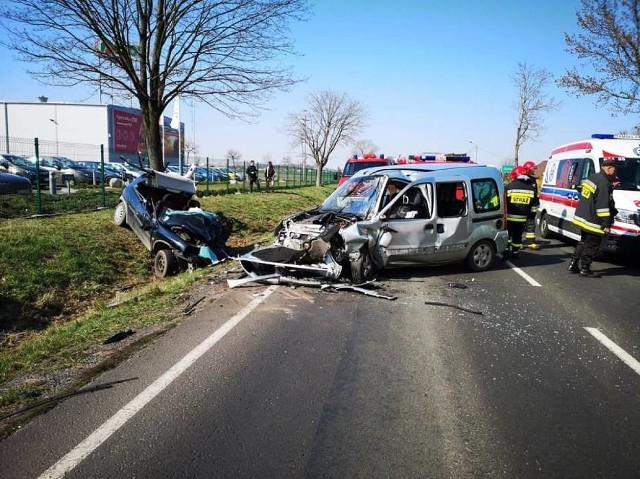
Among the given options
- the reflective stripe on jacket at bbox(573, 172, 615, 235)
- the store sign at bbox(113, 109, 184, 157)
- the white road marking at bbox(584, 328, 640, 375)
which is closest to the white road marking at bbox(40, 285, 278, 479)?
the white road marking at bbox(584, 328, 640, 375)

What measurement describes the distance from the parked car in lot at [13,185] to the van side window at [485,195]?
526 inches

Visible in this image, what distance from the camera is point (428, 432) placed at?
3.17 meters

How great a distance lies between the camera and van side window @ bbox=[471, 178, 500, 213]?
335 inches

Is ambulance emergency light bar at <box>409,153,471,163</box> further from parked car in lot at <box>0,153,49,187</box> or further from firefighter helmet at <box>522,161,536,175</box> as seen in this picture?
parked car in lot at <box>0,153,49,187</box>

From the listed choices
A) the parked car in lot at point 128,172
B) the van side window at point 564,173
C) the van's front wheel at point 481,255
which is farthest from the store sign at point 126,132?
the van's front wheel at point 481,255

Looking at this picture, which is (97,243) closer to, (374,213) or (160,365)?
(374,213)

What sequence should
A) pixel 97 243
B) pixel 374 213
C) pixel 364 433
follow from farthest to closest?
1. pixel 97 243
2. pixel 374 213
3. pixel 364 433

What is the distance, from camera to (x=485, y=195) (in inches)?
341

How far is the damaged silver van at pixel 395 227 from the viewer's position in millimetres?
6980

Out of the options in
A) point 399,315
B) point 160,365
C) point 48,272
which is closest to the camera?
point 160,365

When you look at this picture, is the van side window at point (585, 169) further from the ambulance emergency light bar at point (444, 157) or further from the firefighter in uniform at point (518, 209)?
the ambulance emergency light bar at point (444, 157)

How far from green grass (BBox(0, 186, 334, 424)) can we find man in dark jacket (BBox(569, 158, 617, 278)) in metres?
6.42

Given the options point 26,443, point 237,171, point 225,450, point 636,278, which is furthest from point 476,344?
point 237,171

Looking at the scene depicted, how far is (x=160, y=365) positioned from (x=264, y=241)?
7.80 metres
